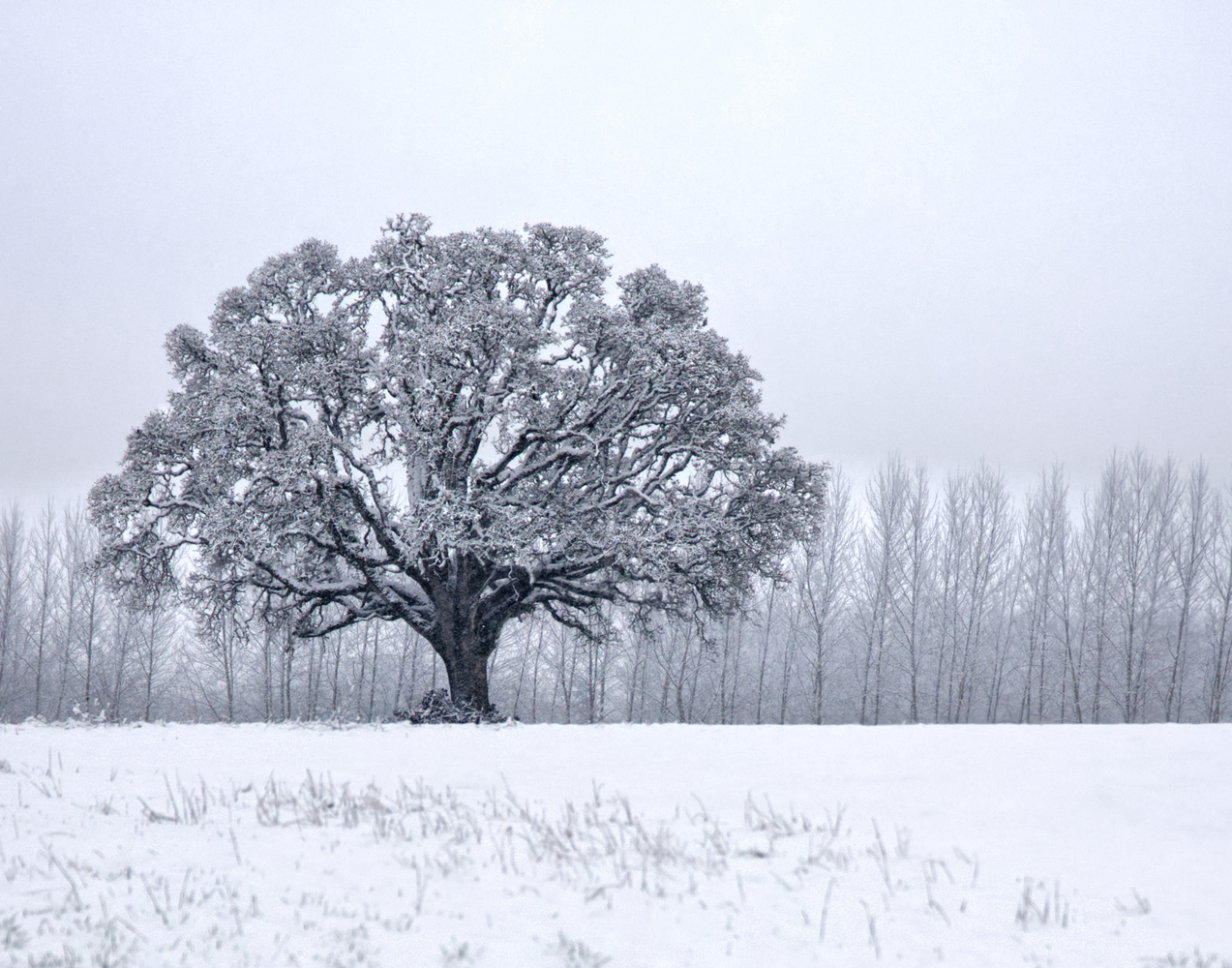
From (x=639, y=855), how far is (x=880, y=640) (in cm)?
3466

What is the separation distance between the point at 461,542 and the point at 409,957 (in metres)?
13.2

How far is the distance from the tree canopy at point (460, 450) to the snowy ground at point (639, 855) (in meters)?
8.78

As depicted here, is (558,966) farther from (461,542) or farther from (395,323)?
(395,323)

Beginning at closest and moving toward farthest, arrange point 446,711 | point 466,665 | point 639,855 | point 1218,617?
point 639,855
point 446,711
point 466,665
point 1218,617

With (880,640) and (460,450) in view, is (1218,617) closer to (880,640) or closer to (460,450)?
(880,640)

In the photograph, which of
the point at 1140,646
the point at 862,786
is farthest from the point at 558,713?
the point at 862,786

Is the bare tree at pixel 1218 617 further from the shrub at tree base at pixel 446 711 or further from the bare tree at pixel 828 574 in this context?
the shrub at tree base at pixel 446 711

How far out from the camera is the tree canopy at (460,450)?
20.2m

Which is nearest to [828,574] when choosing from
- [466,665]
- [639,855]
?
[466,665]

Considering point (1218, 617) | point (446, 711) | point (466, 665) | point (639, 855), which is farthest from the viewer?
point (1218, 617)

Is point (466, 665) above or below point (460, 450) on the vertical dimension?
below

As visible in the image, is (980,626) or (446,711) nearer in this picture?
(446,711)

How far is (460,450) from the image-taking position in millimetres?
21094

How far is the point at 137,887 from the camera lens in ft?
23.6
